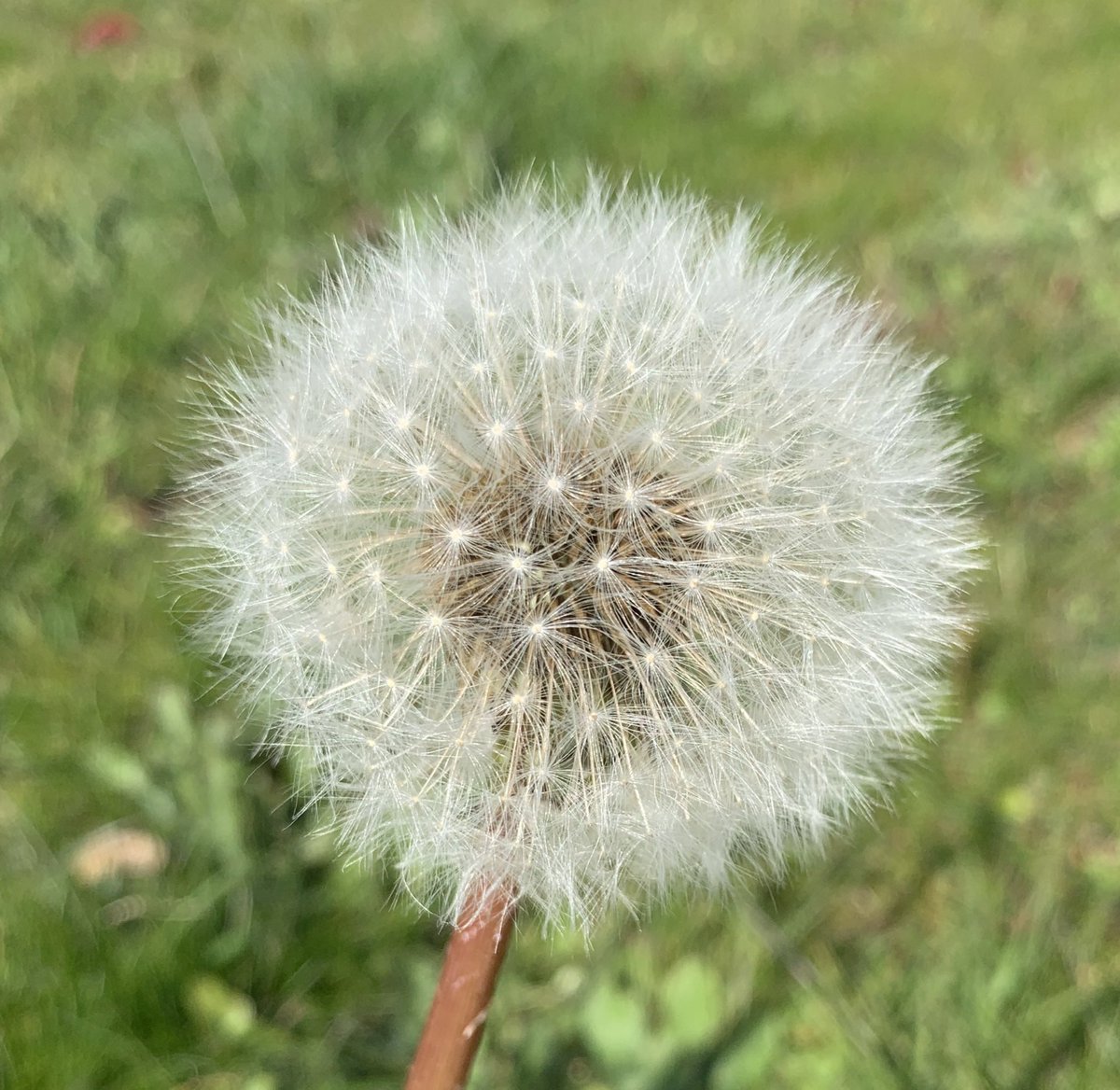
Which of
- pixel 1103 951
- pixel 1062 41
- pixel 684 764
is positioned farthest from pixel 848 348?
pixel 1062 41

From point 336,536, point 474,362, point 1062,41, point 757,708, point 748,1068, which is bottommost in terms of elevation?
point 748,1068

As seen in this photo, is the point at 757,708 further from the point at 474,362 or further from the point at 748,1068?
the point at 748,1068

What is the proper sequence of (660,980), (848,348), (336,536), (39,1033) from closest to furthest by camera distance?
(336,536)
(848,348)
(39,1033)
(660,980)

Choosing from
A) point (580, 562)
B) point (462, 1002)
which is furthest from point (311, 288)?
point (462, 1002)

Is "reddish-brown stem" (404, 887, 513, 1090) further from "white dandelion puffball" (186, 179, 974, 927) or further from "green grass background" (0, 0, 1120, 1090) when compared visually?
"green grass background" (0, 0, 1120, 1090)

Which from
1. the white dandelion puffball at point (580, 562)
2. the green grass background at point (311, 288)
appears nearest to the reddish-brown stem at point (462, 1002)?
the white dandelion puffball at point (580, 562)

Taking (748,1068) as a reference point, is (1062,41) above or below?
above
